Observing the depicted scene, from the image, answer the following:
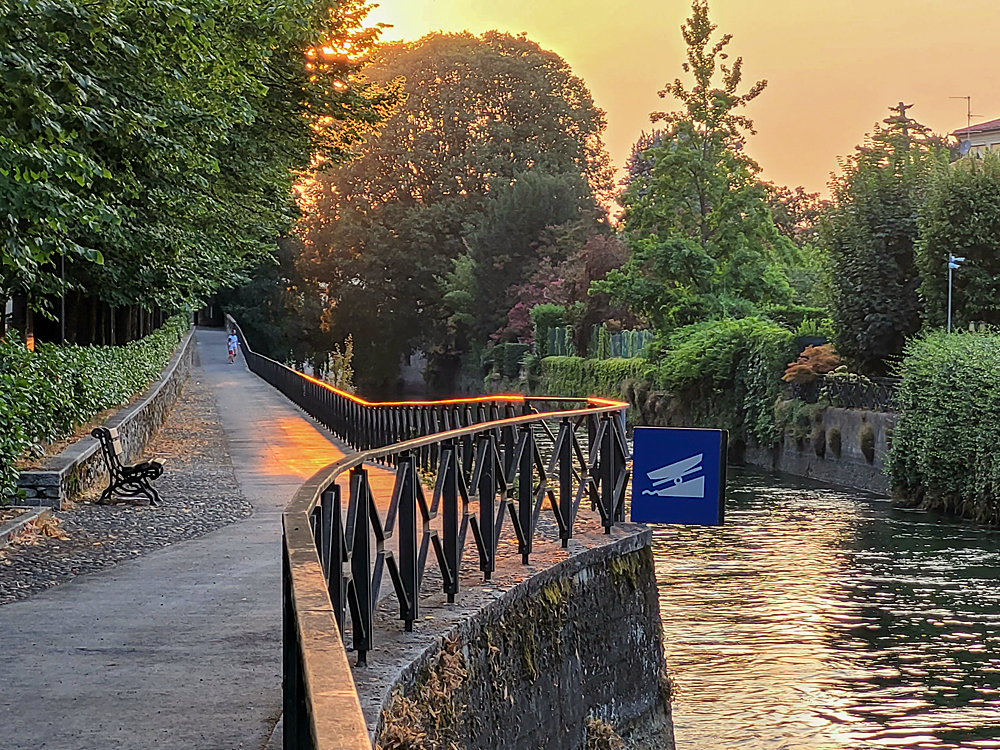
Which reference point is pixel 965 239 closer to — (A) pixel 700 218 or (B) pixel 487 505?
(A) pixel 700 218

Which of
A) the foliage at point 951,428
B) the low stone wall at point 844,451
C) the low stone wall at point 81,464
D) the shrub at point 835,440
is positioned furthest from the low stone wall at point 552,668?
the shrub at point 835,440

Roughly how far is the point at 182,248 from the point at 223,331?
6559 cm

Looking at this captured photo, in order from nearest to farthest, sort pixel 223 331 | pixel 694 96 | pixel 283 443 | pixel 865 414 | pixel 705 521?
pixel 705 521 < pixel 283 443 < pixel 865 414 < pixel 694 96 < pixel 223 331

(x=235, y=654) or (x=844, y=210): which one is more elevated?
(x=844, y=210)

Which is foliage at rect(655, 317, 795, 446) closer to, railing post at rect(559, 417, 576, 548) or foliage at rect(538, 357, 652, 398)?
foliage at rect(538, 357, 652, 398)

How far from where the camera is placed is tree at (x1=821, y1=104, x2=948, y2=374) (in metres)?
36.1

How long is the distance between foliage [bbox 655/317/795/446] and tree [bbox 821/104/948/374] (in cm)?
245

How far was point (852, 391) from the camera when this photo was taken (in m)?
34.6

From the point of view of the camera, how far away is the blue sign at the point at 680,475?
11.1 metres

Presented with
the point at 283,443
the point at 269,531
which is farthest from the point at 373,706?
the point at 283,443

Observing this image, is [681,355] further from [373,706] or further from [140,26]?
[373,706]

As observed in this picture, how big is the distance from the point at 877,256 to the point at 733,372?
6.18m

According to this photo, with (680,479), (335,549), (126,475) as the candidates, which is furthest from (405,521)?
(126,475)

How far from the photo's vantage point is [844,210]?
38.1m
